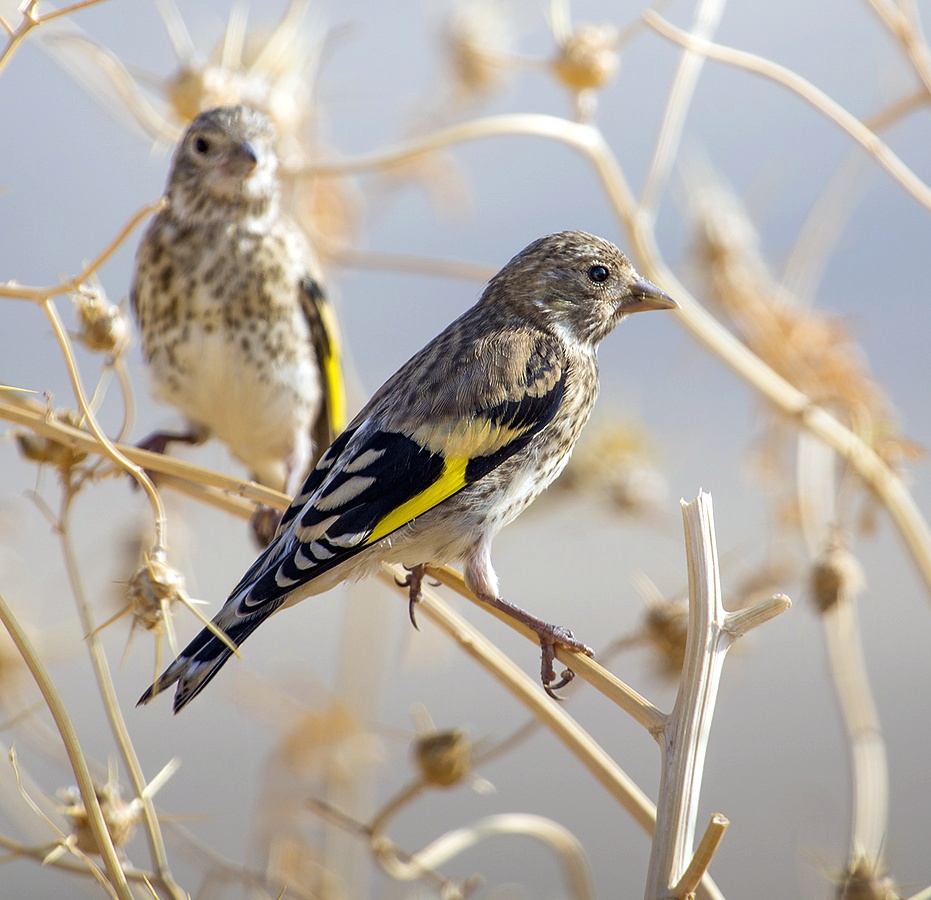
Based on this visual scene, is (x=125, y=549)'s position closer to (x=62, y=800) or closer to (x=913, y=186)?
(x=62, y=800)

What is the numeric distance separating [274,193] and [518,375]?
1370 mm

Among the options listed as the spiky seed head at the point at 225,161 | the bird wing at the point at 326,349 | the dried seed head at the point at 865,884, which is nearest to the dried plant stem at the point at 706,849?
the dried seed head at the point at 865,884

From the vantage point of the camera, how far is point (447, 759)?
2.38 meters

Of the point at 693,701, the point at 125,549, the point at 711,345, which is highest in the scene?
the point at 711,345

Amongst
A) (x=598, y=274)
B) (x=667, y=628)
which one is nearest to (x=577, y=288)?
(x=598, y=274)

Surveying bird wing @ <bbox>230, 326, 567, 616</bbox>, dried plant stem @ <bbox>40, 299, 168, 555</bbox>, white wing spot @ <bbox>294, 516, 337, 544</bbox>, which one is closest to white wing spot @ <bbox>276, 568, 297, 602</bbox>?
bird wing @ <bbox>230, 326, 567, 616</bbox>

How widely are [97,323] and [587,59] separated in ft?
4.96

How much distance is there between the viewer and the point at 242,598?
217 centimetres

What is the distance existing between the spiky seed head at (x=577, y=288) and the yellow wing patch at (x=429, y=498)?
2.00 ft

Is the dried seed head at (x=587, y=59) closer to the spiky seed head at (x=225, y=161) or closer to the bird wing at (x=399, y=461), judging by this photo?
the bird wing at (x=399, y=461)

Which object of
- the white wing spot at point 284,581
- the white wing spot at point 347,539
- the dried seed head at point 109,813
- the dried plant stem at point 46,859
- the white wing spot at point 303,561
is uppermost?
the white wing spot at point 347,539

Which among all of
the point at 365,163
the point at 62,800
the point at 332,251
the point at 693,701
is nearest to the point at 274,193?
the point at 332,251

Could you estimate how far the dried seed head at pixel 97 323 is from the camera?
2.12 metres

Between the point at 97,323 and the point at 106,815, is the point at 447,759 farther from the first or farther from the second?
the point at 97,323
